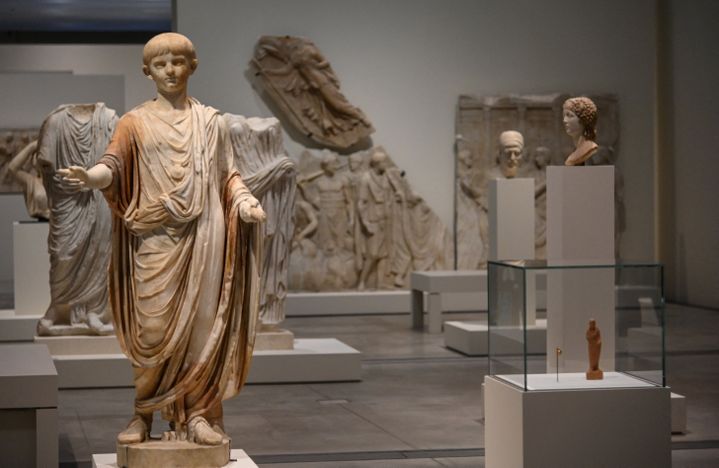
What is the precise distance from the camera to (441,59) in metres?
16.6

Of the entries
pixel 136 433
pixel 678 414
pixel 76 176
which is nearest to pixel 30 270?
pixel 678 414

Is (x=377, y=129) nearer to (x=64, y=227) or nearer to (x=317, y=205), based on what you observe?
(x=317, y=205)

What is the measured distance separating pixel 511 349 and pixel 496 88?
1141 centimetres

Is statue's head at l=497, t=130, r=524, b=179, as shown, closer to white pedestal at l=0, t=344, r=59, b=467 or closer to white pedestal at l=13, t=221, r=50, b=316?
white pedestal at l=13, t=221, r=50, b=316

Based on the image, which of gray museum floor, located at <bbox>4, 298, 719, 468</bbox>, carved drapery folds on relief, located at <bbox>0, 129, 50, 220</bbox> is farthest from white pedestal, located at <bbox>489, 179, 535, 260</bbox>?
carved drapery folds on relief, located at <bbox>0, 129, 50, 220</bbox>

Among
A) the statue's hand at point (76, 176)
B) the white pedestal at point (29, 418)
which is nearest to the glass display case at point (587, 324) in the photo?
the statue's hand at point (76, 176)

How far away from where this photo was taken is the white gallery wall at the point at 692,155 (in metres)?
15.7

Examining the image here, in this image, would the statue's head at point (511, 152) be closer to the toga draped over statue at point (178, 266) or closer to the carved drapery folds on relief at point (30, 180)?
the carved drapery folds on relief at point (30, 180)

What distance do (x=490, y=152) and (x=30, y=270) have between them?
6785 mm

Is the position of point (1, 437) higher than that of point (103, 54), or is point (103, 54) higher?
point (103, 54)

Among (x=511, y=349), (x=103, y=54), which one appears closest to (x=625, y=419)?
(x=511, y=349)

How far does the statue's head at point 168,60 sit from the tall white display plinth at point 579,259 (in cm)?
190

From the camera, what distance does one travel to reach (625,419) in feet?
19.0

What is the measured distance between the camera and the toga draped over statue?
5375 millimetres
